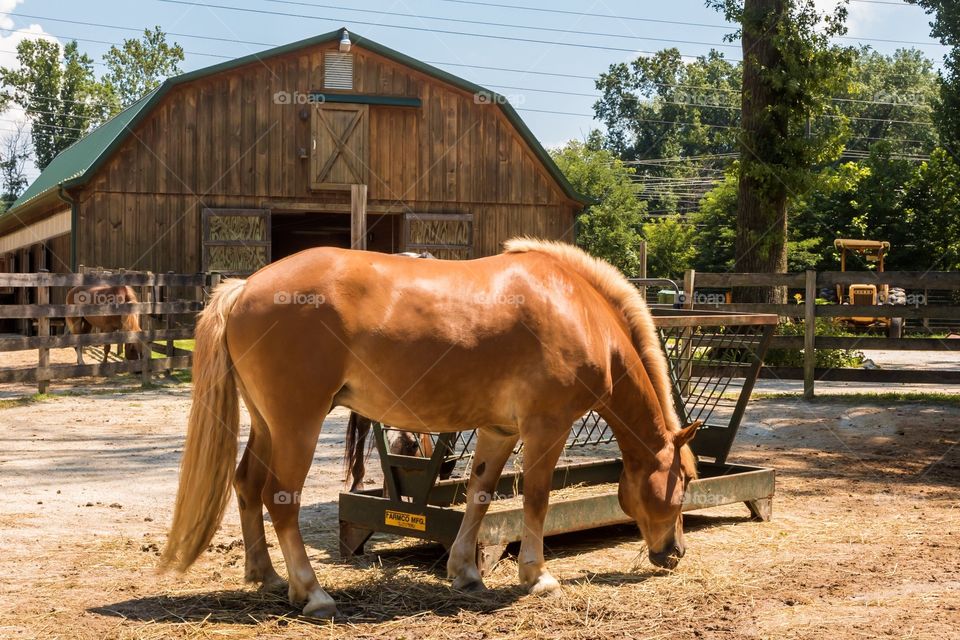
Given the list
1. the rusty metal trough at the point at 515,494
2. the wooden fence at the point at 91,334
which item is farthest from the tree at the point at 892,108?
the rusty metal trough at the point at 515,494

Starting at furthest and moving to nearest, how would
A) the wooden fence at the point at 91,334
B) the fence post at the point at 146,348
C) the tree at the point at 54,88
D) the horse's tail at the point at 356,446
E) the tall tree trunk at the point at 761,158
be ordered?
the tree at the point at 54,88
the tall tree trunk at the point at 761,158
the fence post at the point at 146,348
the wooden fence at the point at 91,334
the horse's tail at the point at 356,446

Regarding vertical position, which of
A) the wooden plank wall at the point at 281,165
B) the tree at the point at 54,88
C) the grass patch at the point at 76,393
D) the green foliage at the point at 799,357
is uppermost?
the tree at the point at 54,88

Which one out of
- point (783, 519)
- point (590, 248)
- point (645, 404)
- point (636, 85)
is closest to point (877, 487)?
point (783, 519)

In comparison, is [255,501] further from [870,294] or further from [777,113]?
[870,294]

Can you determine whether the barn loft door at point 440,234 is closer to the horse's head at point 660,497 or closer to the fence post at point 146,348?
the fence post at point 146,348

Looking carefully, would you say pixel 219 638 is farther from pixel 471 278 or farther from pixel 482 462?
pixel 471 278

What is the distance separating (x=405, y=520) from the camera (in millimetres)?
5180

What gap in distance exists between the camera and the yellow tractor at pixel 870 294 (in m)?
23.4

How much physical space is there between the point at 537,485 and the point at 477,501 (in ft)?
1.17

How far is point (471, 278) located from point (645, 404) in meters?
1.18

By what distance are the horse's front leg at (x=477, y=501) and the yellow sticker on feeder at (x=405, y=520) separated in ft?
0.93

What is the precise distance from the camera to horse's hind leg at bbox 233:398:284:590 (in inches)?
179

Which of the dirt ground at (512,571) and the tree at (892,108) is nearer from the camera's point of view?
the dirt ground at (512,571)

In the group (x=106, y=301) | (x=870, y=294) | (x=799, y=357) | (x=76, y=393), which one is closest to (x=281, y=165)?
(x=106, y=301)
